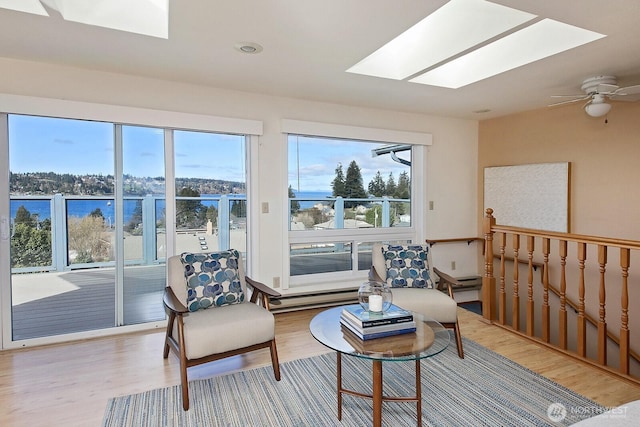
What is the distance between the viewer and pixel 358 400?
2273 millimetres

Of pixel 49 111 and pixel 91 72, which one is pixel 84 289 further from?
pixel 91 72

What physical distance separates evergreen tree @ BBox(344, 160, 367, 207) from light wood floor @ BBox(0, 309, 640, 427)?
5.82ft

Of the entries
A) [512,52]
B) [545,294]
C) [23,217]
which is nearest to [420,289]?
[545,294]

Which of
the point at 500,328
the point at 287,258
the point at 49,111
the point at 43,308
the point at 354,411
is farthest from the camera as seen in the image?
the point at 287,258

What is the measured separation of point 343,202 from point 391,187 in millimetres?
731

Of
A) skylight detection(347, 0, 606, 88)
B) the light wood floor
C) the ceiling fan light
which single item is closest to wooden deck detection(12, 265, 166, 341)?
the light wood floor

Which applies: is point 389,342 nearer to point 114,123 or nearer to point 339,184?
point 339,184

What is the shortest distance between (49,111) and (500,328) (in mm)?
4430

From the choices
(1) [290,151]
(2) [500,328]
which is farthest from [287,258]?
(2) [500,328]

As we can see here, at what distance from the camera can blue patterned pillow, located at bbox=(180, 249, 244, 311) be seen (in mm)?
2670

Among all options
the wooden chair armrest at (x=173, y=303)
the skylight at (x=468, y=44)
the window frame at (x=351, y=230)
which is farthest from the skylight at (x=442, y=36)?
the wooden chair armrest at (x=173, y=303)

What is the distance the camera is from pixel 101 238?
330 centimetres

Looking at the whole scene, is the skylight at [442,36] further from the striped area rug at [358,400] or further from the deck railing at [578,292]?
the striped area rug at [358,400]

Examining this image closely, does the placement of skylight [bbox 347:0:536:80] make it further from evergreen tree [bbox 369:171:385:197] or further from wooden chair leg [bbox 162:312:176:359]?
wooden chair leg [bbox 162:312:176:359]
